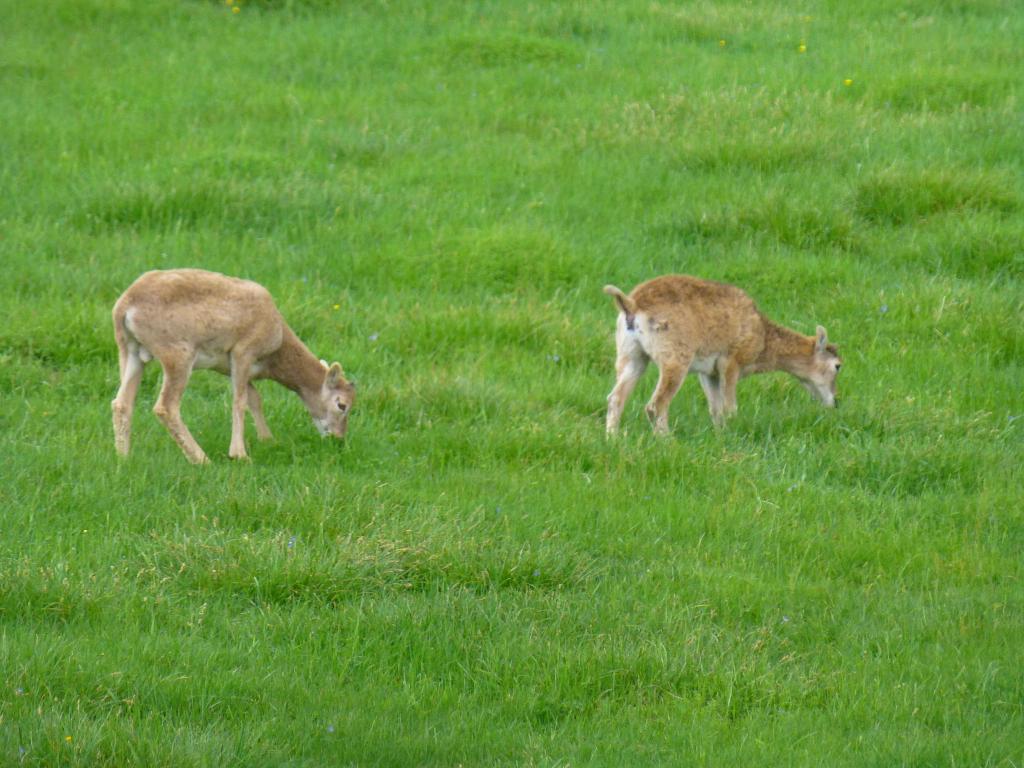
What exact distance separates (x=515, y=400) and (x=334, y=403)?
1.27 metres

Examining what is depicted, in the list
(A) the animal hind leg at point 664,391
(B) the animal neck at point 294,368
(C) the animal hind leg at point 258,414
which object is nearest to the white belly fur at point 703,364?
(A) the animal hind leg at point 664,391

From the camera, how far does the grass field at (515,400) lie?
6.85 metres

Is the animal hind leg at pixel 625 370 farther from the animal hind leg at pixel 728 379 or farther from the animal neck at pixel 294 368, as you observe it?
the animal neck at pixel 294 368

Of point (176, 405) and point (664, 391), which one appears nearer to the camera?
point (176, 405)

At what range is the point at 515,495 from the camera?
909 centimetres

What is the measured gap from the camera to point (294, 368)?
33.8ft

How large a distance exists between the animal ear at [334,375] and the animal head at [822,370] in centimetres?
335

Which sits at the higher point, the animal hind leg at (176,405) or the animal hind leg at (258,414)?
the animal hind leg at (176,405)

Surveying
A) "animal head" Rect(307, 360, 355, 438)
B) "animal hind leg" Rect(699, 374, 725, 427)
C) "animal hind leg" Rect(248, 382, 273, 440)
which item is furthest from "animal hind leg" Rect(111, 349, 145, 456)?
"animal hind leg" Rect(699, 374, 725, 427)

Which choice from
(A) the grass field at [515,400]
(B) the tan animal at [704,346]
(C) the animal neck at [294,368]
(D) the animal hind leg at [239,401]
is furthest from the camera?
(B) the tan animal at [704,346]

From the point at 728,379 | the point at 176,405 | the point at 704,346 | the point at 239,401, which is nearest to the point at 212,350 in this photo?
the point at 239,401

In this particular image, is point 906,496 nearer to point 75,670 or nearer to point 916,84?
point 75,670

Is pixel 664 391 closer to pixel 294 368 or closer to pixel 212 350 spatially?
pixel 294 368

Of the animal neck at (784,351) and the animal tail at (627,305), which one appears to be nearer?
the animal tail at (627,305)
